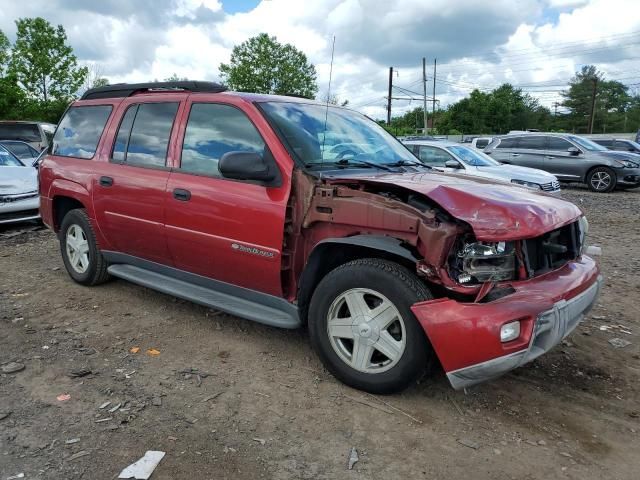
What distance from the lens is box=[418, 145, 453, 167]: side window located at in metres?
11.0

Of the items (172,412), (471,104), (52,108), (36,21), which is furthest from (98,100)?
(471,104)

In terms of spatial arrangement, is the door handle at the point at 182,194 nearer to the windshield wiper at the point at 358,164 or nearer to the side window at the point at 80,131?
the windshield wiper at the point at 358,164

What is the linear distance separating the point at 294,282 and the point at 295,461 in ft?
4.07

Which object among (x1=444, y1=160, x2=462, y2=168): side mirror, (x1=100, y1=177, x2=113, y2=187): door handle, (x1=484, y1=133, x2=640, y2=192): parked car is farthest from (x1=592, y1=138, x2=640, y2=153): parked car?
(x1=100, y1=177, x2=113, y2=187): door handle

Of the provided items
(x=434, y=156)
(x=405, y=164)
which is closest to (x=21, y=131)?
(x=434, y=156)

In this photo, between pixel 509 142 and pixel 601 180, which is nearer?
pixel 601 180

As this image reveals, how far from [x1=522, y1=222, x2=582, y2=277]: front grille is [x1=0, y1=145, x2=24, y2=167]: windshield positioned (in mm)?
9070

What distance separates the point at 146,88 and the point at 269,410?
121 inches

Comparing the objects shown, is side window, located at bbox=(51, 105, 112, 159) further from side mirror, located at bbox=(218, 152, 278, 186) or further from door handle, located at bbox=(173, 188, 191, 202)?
side mirror, located at bbox=(218, 152, 278, 186)

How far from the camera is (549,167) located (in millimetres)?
15461

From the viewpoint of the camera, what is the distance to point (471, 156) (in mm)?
11320

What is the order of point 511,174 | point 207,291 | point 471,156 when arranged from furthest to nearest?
point 471,156, point 511,174, point 207,291

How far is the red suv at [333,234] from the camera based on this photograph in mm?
2781

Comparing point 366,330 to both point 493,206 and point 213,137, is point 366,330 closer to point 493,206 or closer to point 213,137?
point 493,206
